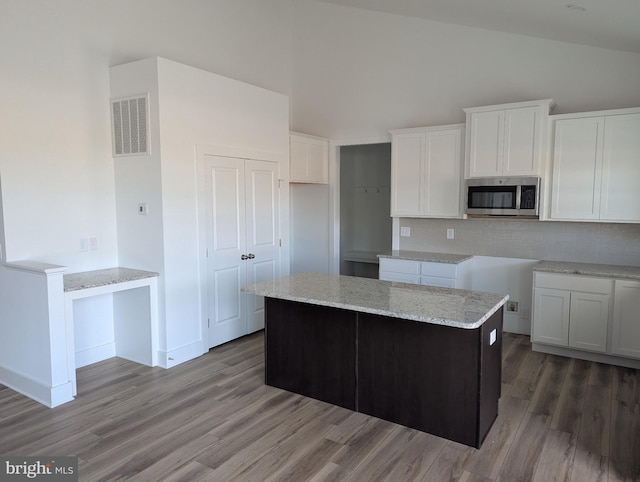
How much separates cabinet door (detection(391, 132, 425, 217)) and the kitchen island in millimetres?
1981

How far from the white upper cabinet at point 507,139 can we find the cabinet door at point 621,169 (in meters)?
0.56

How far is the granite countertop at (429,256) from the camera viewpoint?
4.90m

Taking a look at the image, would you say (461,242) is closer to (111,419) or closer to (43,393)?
(111,419)

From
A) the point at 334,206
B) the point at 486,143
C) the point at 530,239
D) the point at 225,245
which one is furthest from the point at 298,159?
the point at 530,239

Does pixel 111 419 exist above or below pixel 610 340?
below

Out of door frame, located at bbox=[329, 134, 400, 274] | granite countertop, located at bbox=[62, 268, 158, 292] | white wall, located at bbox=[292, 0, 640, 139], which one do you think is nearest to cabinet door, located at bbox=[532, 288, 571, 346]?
white wall, located at bbox=[292, 0, 640, 139]

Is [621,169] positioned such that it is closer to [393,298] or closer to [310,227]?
[393,298]

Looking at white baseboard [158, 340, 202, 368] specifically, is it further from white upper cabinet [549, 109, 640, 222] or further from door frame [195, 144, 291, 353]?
white upper cabinet [549, 109, 640, 222]

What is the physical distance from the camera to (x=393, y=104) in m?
5.64

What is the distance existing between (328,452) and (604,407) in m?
2.13

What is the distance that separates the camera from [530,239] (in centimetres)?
493

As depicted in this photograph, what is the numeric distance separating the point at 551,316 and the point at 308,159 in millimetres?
3391

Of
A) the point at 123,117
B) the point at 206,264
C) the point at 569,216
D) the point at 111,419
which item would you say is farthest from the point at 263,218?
the point at 569,216

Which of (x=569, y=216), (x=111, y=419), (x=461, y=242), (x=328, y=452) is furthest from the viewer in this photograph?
(x=461, y=242)
